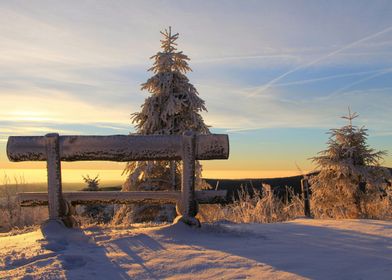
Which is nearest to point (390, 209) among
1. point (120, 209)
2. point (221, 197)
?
point (221, 197)

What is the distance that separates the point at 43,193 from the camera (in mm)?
6594

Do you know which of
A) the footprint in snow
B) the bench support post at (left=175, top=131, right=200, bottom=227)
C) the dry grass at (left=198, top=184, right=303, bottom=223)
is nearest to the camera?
the footprint in snow

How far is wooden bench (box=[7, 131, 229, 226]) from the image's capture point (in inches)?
245

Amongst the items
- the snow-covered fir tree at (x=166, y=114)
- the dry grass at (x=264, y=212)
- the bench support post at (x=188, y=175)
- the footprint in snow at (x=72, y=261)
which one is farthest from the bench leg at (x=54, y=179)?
the snow-covered fir tree at (x=166, y=114)

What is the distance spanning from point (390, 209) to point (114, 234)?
8.69 m

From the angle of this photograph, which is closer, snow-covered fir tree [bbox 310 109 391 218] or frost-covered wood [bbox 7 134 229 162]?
frost-covered wood [bbox 7 134 229 162]

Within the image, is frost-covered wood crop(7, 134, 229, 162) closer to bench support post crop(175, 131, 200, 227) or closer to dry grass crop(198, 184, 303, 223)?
bench support post crop(175, 131, 200, 227)

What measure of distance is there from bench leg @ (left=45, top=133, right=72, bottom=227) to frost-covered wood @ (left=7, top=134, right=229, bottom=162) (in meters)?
0.08

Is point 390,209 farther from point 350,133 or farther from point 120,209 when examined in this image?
point 120,209

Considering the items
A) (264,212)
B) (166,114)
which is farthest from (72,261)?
(166,114)

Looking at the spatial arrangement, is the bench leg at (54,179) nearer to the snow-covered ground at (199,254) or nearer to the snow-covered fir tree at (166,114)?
the snow-covered ground at (199,254)

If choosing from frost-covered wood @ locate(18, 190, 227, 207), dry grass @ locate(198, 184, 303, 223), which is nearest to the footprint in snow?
frost-covered wood @ locate(18, 190, 227, 207)

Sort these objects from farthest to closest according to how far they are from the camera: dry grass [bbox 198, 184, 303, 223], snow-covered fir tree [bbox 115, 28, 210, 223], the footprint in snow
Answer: snow-covered fir tree [bbox 115, 28, 210, 223] < dry grass [bbox 198, 184, 303, 223] < the footprint in snow

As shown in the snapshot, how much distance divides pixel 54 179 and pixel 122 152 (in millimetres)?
1130
